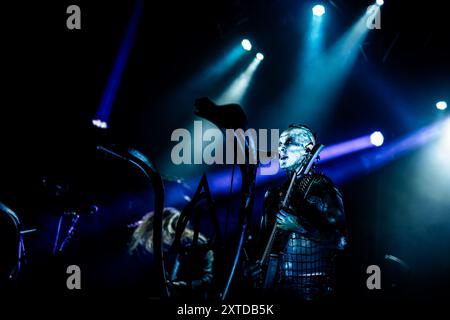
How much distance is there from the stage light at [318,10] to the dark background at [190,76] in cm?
15

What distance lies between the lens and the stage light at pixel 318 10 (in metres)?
6.59

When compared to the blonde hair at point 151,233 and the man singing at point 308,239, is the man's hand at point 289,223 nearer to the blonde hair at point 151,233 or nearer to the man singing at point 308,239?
the man singing at point 308,239

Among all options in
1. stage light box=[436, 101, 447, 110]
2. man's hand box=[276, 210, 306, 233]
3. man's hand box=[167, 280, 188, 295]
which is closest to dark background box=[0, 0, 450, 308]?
stage light box=[436, 101, 447, 110]

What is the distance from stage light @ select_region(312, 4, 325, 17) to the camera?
659 centimetres

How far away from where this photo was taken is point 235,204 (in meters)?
8.74

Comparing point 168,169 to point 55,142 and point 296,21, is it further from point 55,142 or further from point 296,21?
point 296,21

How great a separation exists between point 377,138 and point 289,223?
5.30 metres

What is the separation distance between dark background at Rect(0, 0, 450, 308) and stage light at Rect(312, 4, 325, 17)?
15 cm

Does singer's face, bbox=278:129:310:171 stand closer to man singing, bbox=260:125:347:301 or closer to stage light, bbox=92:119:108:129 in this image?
man singing, bbox=260:125:347:301

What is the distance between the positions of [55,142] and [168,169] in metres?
3.70

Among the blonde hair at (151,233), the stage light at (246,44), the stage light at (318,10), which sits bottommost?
the blonde hair at (151,233)

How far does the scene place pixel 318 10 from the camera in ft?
21.9

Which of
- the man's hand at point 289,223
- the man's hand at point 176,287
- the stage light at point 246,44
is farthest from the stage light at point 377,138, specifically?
the man's hand at point 176,287
